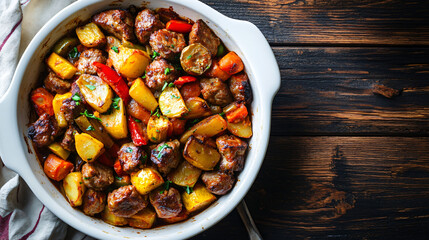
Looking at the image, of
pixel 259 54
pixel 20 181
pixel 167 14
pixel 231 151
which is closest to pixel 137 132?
pixel 231 151

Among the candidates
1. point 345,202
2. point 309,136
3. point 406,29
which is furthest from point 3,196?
point 406,29

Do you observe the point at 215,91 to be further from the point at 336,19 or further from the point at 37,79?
the point at 336,19

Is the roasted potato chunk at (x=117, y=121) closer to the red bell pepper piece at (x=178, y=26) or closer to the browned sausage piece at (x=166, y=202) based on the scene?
the browned sausage piece at (x=166, y=202)

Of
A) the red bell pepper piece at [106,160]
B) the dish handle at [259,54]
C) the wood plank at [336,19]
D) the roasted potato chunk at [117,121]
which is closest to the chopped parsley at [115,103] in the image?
the roasted potato chunk at [117,121]

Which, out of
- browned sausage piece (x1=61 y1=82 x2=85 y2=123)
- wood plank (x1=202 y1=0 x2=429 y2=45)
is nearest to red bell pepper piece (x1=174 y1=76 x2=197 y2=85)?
browned sausage piece (x1=61 y1=82 x2=85 y2=123)

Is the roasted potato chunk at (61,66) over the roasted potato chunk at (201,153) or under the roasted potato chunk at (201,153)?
over

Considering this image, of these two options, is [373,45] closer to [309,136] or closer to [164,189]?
[309,136]
